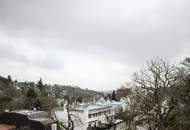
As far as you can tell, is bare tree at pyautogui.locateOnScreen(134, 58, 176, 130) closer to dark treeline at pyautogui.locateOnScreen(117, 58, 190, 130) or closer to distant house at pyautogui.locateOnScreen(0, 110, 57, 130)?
dark treeline at pyautogui.locateOnScreen(117, 58, 190, 130)

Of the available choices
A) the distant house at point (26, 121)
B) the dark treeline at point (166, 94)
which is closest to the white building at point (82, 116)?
the distant house at point (26, 121)

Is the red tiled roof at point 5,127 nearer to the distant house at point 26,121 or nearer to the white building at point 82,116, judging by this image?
the distant house at point 26,121

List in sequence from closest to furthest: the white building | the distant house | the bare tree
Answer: the bare tree, the distant house, the white building

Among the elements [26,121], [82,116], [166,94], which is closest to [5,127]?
[26,121]

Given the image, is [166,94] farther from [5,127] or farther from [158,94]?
[5,127]

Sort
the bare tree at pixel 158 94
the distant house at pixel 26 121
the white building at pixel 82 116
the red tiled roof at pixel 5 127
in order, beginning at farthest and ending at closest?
the white building at pixel 82 116 < the distant house at pixel 26 121 < the red tiled roof at pixel 5 127 < the bare tree at pixel 158 94

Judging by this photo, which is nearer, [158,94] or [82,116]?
[158,94]

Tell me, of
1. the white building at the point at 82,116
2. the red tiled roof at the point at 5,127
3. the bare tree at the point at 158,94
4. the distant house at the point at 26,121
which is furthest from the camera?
the white building at the point at 82,116

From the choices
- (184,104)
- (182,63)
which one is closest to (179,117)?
(184,104)

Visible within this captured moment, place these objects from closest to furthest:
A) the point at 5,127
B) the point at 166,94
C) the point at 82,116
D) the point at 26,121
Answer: the point at 166,94 → the point at 5,127 → the point at 26,121 → the point at 82,116

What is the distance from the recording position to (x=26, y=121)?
147 ft

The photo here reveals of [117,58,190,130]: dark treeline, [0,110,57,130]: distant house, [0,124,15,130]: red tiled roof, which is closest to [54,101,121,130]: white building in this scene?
[0,110,57,130]: distant house

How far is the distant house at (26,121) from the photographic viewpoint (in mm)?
44312

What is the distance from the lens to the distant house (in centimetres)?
4431
